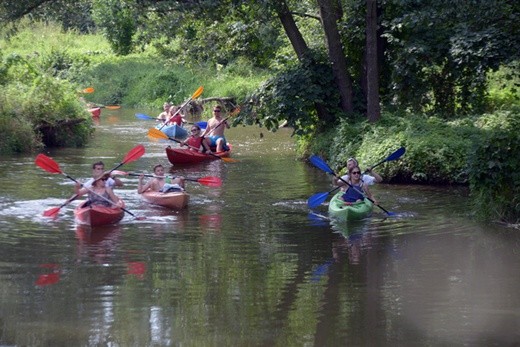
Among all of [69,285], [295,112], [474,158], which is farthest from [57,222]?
[295,112]

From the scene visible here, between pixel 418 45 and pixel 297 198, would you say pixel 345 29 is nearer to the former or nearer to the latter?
pixel 418 45

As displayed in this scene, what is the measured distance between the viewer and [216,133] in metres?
24.3

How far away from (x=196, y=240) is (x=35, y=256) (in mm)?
2354

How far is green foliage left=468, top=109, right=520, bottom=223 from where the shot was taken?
13414 mm

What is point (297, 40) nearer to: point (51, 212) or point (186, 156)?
point (186, 156)

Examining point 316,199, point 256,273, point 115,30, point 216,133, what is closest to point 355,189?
point 316,199

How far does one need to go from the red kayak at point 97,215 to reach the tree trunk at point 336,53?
27.6 feet

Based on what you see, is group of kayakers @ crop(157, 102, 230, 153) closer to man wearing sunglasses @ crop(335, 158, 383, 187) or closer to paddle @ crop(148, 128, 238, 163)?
paddle @ crop(148, 128, 238, 163)

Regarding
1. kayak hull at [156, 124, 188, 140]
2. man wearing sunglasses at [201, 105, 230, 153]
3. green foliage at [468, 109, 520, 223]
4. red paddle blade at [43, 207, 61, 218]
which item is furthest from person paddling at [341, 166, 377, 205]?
kayak hull at [156, 124, 188, 140]

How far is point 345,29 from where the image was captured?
22.3 metres

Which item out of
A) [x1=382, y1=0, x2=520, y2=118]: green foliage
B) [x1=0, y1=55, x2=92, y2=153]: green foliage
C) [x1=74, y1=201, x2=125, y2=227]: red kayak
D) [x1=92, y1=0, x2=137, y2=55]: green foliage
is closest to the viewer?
[x1=74, y1=201, x2=125, y2=227]: red kayak

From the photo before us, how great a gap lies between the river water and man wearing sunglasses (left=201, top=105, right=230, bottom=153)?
544cm

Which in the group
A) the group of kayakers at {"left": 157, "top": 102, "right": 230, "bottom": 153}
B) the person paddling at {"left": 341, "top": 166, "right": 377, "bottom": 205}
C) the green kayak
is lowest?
the green kayak

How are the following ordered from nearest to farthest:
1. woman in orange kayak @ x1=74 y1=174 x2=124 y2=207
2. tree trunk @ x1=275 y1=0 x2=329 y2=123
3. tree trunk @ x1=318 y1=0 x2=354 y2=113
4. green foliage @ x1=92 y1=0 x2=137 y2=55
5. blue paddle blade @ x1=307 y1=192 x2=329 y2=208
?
woman in orange kayak @ x1=74 y1=174 x2=124 y2=207
blue paddle blade @ x1=307 y1=192 x2=329 y2=208
tree trunk @ x1=318 y1=0 x2=354 y2=113
tree trunk @ x1=275 y1=0 x2=329 y2=123
green foliage @ x1=92 y1=0 x2=137 y2=55
